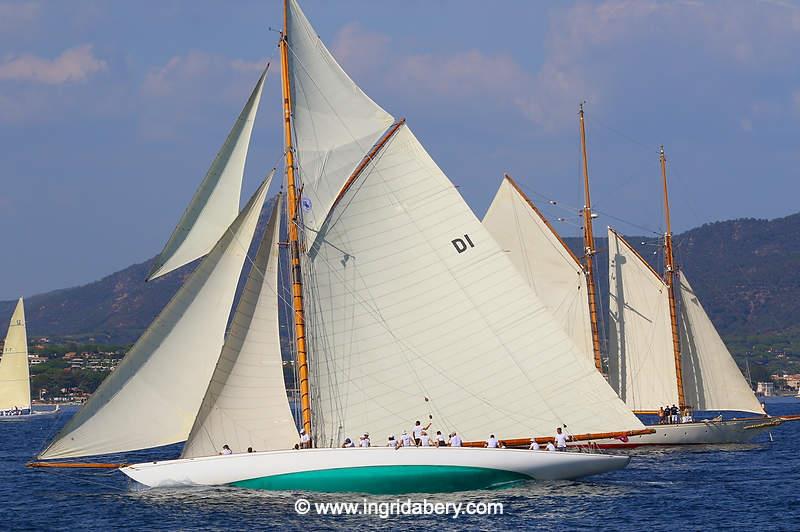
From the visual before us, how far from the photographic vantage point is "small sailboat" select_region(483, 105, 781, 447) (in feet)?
245

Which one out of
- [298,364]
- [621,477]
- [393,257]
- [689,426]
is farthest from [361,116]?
[689,426]

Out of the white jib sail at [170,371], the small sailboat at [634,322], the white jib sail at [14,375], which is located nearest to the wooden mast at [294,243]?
the white jib sail at [170,371]

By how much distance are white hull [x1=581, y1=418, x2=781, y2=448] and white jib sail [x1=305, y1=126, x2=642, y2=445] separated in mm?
26218

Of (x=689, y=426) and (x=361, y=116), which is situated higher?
(x=361, y=116)

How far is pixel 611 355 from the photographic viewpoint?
3081 inches

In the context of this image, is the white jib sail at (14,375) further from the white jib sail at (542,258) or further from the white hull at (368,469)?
the white hull at (368,469)

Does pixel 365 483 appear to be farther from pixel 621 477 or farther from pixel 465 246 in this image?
pixel 621 477

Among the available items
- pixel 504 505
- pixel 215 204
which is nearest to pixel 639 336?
pixel 504 505

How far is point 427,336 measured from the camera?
151ft

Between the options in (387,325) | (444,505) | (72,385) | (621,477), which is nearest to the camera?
(444,505)

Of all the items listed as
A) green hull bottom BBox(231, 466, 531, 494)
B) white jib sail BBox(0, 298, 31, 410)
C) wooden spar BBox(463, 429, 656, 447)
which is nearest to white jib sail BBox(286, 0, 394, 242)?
green hull bottom BBox(231, 466, 531, 494)

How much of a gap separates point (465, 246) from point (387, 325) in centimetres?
418

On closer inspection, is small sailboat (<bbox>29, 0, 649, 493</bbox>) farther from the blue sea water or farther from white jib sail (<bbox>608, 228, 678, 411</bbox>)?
white jib sail (<bbox>608, 228, 678, 411</bbox>)

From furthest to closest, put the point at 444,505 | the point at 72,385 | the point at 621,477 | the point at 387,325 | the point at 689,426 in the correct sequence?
the point at 72,385 → the point at 689,426 → the point at 621,477 → the point at 387,325 → the point at 444,505
